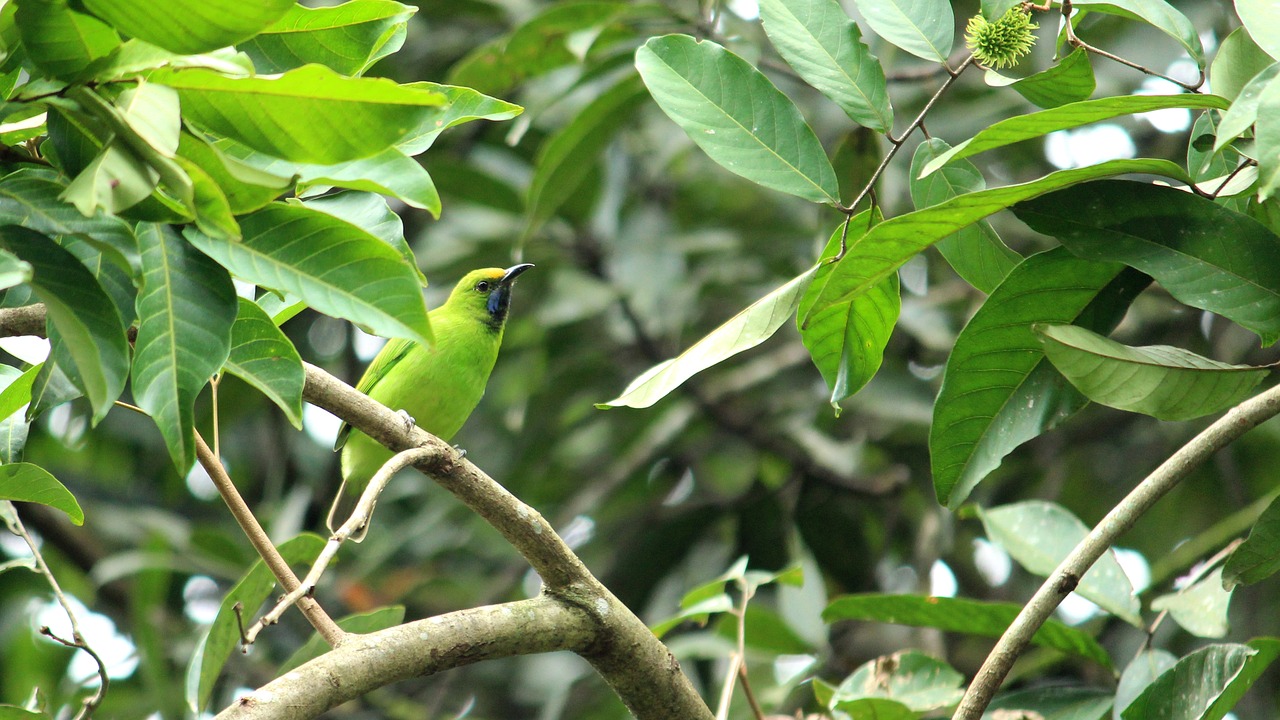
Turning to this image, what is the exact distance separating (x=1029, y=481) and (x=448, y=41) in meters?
3.66

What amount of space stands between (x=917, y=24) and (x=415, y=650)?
131 cm

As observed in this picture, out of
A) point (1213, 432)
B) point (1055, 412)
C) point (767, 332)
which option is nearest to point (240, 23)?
point (767, 332)

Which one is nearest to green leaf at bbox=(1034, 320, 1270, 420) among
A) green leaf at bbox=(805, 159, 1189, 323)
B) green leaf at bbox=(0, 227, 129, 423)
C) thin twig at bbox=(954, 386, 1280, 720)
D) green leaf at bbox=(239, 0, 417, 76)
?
thin twig at bbox=(954, 386, 1280, 720)

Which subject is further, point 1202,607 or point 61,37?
point 1202,607

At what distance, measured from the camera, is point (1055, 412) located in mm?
1909

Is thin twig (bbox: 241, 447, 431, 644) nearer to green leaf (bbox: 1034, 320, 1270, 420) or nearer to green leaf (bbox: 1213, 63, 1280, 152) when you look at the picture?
green leaf (bbox: 1034, 320, 1270, 420)

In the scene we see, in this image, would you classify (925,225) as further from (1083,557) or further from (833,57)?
(1083,557)

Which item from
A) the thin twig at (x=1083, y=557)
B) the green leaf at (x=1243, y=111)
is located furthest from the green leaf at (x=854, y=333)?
the green leaf at (x=1243, y=111)

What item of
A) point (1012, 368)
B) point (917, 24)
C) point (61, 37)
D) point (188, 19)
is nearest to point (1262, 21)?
point (917, 24)

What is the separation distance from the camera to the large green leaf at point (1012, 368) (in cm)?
186

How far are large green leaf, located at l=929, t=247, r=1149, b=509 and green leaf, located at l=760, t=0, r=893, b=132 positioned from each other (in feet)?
1.21

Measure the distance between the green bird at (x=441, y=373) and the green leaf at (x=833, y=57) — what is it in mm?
2147

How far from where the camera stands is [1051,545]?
280 centimetres

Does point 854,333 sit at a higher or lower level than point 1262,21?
lower
